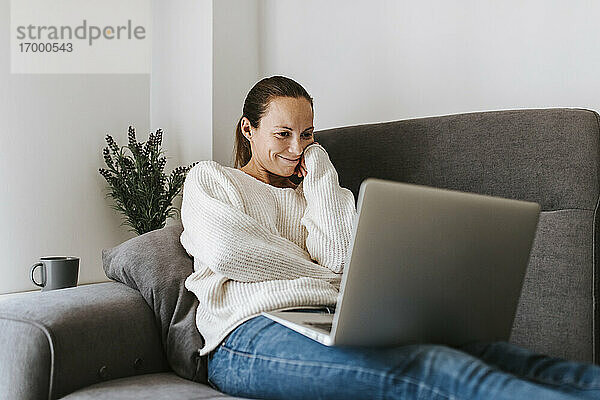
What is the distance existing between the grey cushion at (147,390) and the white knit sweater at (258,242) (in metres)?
0.11

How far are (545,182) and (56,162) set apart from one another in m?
1.67

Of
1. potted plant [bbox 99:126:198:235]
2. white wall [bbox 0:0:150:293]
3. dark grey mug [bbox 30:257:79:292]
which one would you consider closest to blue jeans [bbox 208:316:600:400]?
dark grey mug [bbox 30:257:79:292]

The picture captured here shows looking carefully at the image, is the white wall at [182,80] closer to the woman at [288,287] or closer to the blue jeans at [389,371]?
the woman at [288,287]

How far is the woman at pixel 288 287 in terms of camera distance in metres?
1.12

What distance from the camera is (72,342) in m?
1.44

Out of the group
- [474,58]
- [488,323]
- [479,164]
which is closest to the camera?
[488,323]

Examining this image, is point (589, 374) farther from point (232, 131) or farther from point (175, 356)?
point (232, 131)

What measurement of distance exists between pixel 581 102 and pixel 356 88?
0.80m

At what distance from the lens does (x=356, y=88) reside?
246 centimetres

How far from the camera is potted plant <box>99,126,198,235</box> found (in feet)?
8.20

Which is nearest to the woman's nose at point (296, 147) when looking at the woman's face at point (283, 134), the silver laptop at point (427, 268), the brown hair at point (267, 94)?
the woman's face at point (283, 134)

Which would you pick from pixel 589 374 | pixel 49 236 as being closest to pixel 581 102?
pixel 589 374

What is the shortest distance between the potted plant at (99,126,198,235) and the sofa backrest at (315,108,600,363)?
3.32ft

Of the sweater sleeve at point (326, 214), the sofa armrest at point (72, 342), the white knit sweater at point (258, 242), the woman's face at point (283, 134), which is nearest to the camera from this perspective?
the sofa armrest at point (72, 342)
